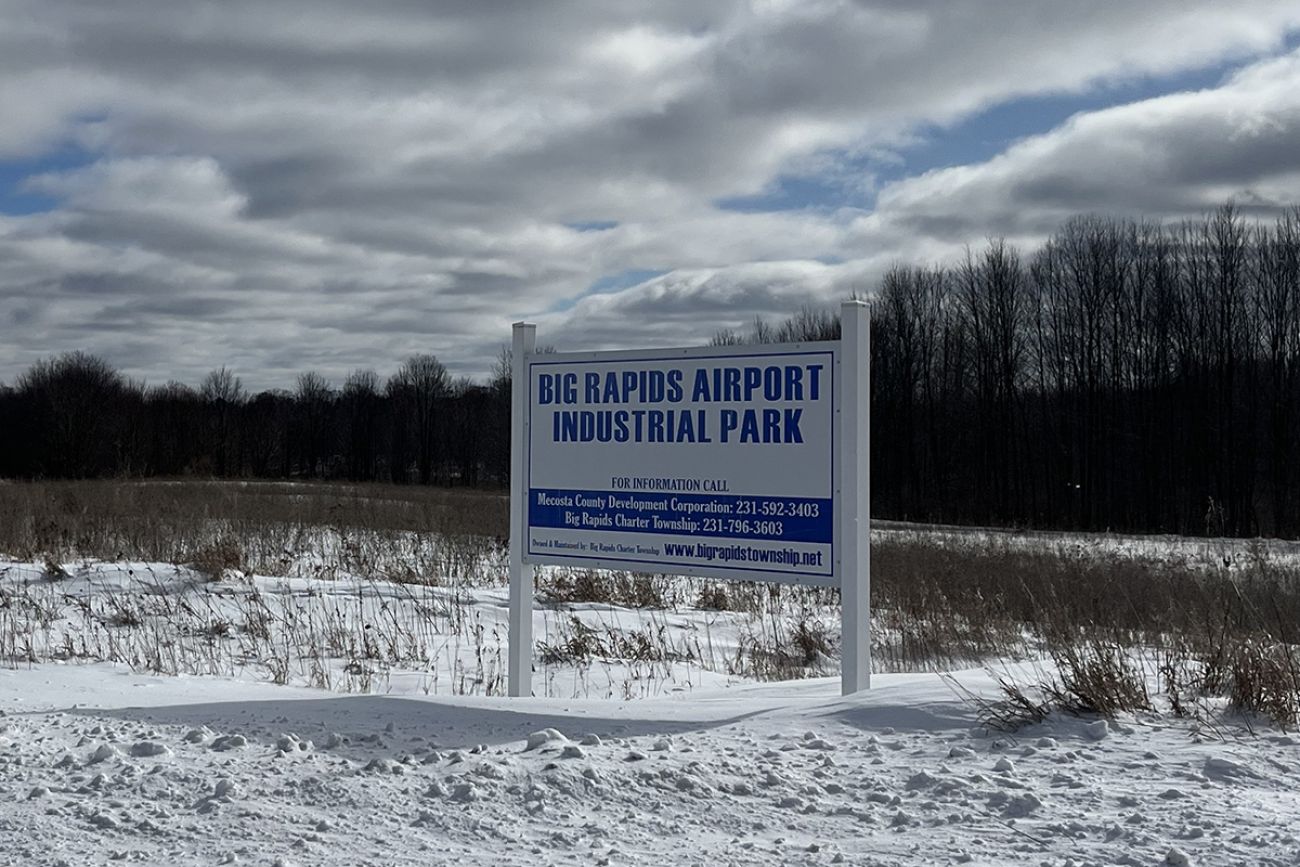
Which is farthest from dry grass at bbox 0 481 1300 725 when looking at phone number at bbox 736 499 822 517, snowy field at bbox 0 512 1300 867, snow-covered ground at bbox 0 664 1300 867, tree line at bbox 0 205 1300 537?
tree line at bbox 0 205 1300 537

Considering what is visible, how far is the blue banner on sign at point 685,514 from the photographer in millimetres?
6629

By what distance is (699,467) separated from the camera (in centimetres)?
703

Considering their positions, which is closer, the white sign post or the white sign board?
the white sign post

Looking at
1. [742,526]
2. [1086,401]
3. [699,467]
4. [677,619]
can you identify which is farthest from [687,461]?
[1086,401]

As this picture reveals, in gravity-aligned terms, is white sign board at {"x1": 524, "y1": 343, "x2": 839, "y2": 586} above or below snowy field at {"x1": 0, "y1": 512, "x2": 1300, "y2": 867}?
above

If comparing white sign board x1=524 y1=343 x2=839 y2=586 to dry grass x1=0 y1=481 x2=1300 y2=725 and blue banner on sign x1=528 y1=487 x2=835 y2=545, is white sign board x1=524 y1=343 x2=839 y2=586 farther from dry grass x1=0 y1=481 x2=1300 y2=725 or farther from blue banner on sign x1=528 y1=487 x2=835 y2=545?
dry grass x1=0 y1=481 x2=1300 y2=725

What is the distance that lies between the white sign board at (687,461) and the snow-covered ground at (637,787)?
1.10 m

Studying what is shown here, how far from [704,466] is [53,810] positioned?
3884mm

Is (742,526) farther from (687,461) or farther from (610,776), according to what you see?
(610,776)

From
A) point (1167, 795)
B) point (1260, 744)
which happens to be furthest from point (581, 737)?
point (1260, 744)

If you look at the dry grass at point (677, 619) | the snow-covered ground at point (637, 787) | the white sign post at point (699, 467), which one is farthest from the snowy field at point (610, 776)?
the white sign post at point (699, 467)

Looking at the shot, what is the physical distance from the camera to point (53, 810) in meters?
4.53

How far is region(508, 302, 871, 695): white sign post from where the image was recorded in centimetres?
651

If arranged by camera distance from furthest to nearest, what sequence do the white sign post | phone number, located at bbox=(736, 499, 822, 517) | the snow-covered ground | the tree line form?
the tree line → phone number, located at bbox=(736, 499, 822, 517) → the white sign post → the snow-covered ground
